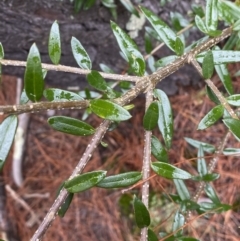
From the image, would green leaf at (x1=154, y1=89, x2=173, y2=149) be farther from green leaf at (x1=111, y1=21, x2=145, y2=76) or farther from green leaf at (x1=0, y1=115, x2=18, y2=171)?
green leaf at (x1=0, y1=115, x2=18, y2=171)

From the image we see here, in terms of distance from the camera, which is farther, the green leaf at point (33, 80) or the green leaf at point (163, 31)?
the green leaf at point (163, 31)

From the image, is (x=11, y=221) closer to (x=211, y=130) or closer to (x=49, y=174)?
(x=49, y=174)

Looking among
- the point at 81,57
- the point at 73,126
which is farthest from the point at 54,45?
the point at 73,126

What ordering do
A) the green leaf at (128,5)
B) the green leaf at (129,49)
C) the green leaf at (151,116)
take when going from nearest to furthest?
the green leaf at (151,116), the green leaf at (129,49), the green leaf at (128,5)

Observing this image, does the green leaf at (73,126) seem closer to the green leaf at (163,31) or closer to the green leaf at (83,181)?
the green leaf at (83,181)

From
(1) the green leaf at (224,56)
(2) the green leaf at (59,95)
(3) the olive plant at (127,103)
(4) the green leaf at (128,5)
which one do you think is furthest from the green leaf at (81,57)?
(4) the green leaf at (128,5)

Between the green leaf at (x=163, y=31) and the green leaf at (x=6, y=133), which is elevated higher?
the green leaf at (x=163, y=31)

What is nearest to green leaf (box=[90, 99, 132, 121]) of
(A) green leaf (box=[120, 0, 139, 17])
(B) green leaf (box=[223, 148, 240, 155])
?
(B) green leaf (box=[223, 148, 240, 155])

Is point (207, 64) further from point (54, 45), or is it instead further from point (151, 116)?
point (54, 45)
